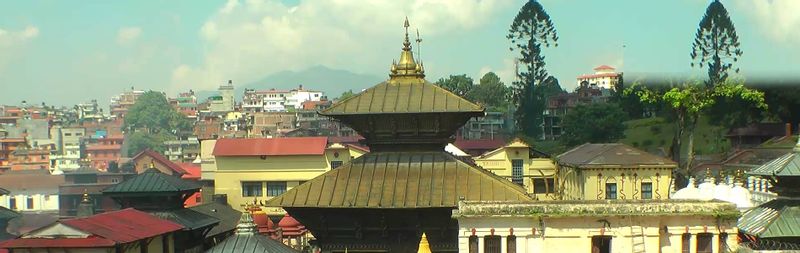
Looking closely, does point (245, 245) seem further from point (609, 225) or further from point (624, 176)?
point (624, 176)

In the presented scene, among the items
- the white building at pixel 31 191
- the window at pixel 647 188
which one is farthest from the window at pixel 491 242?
the white building at pixel 31 191

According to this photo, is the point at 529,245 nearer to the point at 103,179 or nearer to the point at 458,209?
the point at 458,209

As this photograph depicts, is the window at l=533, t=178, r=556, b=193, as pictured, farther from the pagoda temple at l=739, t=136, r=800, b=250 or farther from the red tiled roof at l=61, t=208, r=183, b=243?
the pagoda temple at l=739, t=136, r=800, b=250

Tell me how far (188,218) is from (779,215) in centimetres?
1650

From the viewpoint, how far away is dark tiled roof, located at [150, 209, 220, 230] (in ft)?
89.9

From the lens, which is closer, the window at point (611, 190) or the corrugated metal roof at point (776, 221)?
the corrugated metal roof at point (776, 221)

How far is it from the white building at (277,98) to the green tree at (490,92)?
183ft

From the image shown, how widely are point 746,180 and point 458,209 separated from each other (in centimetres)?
2402

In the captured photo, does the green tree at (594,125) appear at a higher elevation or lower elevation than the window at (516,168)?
higher

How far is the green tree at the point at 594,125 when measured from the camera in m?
79.9

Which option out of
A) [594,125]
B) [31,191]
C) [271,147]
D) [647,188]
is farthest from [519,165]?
[31,191]

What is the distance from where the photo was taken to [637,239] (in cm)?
2027

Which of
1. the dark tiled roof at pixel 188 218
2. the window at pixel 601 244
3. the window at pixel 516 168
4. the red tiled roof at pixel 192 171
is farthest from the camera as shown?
the red tiled roof at pixel 192 171

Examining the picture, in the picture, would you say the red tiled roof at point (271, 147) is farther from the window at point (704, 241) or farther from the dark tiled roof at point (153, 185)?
the window at point (704, 241)
